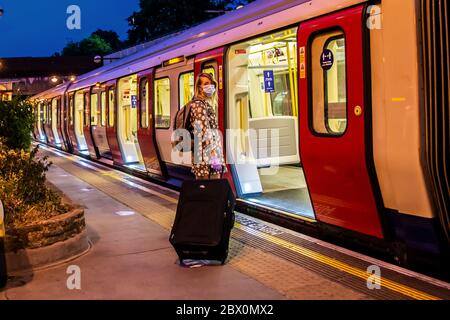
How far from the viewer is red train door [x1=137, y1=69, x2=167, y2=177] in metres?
10.3

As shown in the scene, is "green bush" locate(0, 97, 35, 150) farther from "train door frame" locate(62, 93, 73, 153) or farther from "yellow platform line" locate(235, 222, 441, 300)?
"train door frame" locate(62, 93, 73, 153)

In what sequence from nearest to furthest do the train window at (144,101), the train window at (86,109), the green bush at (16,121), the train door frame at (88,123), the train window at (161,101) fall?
the green bush at (16,121) < the train window at (161,101) < the train window at (144,101) < the train door frame at (88,123) < the train window at (86,109)

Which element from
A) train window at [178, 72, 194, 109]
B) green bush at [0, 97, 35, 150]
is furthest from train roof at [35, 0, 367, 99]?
green bush at [0, 97, 35, 150]

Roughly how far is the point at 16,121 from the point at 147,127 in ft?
13.1

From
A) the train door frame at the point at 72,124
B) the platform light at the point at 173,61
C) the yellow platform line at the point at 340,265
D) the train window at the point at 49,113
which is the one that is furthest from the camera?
the train window at the point at 49,113

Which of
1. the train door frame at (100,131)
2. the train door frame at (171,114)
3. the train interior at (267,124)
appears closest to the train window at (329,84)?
the train interior at (267,124)

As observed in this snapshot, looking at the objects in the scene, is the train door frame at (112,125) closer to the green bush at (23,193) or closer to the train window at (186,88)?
the train window at (186,88)

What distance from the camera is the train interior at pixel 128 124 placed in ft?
41.3

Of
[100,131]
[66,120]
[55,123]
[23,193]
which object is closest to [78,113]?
[66,120]

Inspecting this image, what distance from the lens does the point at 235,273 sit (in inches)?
190

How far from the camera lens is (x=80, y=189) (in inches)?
400

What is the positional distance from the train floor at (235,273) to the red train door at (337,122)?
0.50 meters

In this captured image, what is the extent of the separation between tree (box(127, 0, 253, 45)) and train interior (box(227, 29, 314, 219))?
33.8 meters
